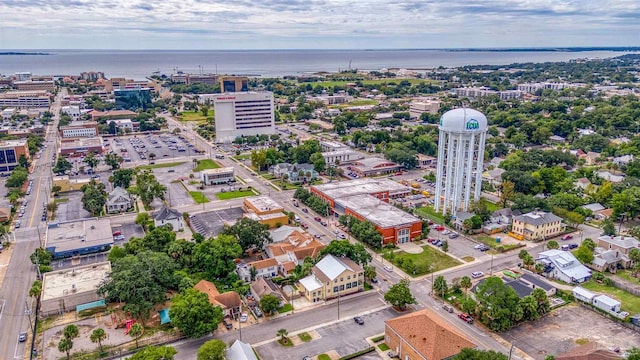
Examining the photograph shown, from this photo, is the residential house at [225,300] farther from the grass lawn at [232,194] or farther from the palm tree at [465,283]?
the grass lawn at [232,194]

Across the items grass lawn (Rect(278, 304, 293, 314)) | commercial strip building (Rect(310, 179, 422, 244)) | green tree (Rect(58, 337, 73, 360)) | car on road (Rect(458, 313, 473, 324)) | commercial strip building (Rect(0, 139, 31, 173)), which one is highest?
commercial strip building (Rect(0, 139, 31, 173))

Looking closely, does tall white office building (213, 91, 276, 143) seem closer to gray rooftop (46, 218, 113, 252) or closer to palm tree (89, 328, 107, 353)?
gray rooftop (46, 218, 113, 252)

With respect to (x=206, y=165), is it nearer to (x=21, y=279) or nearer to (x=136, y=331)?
(x=21, y=279)

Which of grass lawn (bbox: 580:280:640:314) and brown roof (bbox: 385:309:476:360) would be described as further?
grass lawn (bbox: 580:280:640:314)

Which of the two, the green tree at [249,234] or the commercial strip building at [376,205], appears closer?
the green tree at [249,234]

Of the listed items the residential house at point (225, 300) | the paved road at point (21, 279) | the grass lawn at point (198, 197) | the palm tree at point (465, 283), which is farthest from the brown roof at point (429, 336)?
the grass lawn at point (198, 197)

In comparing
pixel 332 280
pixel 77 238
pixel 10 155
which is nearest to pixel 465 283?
pixel 332 280

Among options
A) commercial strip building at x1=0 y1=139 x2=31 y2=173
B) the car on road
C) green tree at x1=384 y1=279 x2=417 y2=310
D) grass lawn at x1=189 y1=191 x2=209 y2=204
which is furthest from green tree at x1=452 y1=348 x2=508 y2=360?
commercial strip building at x1=0 y1=139 x2=31 y2=173
